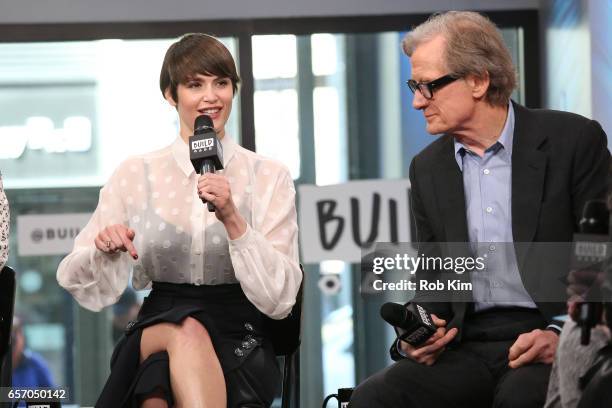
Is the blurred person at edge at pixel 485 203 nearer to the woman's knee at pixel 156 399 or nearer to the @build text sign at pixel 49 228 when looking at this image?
the woman's knee at pixel 156 399

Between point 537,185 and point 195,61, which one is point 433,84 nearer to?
point 537,185

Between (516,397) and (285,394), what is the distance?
95cm

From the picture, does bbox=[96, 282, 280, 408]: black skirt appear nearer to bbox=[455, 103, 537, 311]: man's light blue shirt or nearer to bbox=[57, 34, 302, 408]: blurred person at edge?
bbox=[57, 34, 302, 408]: blurred person at edge

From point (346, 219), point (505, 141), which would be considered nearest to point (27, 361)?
point (346, 219)

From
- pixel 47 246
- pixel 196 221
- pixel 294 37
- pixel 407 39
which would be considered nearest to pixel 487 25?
pixel 407 39

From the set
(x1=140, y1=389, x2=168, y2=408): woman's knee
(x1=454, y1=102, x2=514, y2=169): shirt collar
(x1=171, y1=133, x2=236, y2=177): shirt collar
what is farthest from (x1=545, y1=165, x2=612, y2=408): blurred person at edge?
(x1=171, y1=133, x2=236, y2=177): shirt collar

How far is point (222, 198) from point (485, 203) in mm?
757

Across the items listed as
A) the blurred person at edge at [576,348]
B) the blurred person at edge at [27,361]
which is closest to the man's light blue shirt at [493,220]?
the blurred person at edge at [576,348]

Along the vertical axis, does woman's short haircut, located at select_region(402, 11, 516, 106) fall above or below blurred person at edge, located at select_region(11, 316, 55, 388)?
above

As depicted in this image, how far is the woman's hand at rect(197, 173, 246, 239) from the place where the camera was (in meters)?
2.99

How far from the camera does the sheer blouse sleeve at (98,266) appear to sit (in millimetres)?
3408

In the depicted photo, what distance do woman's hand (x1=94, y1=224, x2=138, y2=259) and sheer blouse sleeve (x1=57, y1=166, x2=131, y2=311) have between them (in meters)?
0.17

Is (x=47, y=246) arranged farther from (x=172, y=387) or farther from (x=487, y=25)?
(x=487, y=25)

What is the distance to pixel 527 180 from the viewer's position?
3.03 metres
